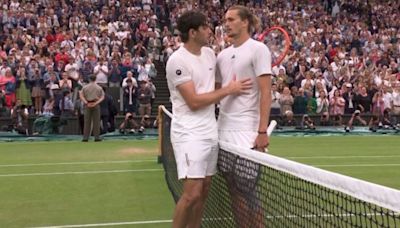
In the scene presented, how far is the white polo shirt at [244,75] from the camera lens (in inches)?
197

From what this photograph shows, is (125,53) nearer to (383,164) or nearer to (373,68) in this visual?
(373,68)

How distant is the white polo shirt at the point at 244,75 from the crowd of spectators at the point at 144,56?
15.9m

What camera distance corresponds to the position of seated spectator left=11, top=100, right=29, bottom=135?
66.5 ft

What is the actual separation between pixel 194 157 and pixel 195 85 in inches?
21.9

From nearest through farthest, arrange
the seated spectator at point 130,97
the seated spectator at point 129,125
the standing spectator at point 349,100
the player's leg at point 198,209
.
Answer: the player's leg at point 198,209 < the seated spectator at point 129,125 < the seated spectator at point 130,97 < the standing spectator at point 349,100

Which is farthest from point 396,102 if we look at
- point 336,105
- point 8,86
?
point 8,86

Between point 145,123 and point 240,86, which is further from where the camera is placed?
point 145,123

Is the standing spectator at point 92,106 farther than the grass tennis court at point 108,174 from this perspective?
Yes

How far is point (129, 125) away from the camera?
21.0 metres

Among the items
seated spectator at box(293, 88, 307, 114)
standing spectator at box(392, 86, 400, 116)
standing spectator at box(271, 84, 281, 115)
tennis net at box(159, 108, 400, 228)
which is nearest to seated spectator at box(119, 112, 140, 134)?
standing spectator at box(271, 84, 281, 115)

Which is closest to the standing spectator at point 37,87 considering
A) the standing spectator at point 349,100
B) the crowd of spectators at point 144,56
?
the crowd of spectators at point 144,56

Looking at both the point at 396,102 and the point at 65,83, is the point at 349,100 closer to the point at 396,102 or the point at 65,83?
the point at 396,102

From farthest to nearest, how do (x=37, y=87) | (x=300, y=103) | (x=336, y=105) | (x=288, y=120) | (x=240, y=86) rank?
(x=336, y=105)
(x=300, y=103)
(x=288, y=120)
(x=37, y=87)
(x=240, y=86)

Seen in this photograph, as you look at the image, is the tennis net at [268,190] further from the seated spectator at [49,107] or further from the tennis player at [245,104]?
the seated spectator at [49,107]
